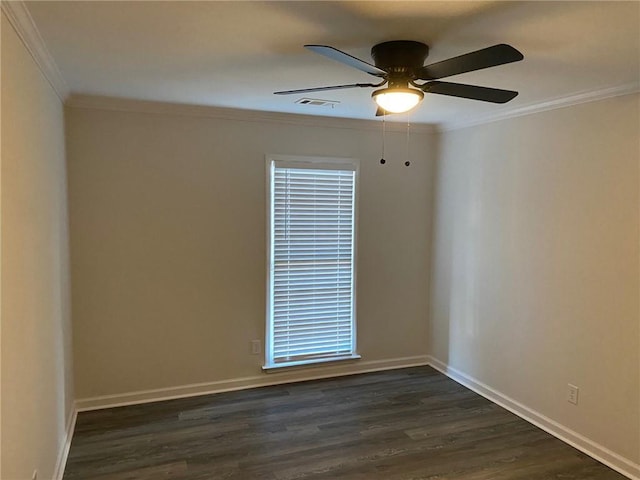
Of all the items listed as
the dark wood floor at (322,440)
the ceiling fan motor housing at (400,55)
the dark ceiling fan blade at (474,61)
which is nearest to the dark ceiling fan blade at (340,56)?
the ceiling fan motor housing at (400,55)

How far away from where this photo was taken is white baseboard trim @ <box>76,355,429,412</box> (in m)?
3.65

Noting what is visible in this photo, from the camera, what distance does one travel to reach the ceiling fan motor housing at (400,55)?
6.97ft

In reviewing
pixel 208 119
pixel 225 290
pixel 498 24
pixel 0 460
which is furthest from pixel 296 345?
pixel 498 24

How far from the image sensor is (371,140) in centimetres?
430

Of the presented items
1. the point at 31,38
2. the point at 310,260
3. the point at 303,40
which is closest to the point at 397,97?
the point at 303,40

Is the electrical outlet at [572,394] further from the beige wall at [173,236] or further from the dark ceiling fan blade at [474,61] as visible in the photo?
the dark ceiling fan blade at [474,61]

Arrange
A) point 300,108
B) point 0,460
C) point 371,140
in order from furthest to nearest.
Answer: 1. point 371,140
2. point 300,108
3. point 0,460

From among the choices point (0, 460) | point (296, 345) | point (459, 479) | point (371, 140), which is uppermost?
point (371, 140)

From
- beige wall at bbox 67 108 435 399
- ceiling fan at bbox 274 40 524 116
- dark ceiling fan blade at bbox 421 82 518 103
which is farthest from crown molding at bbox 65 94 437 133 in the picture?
dark ceiling fan blade at bbox 421 82 518 103

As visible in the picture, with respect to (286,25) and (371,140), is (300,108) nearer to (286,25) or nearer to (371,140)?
(371,140)

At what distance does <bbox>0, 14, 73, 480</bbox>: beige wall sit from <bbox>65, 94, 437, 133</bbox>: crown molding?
47cm

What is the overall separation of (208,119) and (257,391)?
229cm

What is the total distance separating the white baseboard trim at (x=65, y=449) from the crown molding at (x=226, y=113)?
7.36 feet

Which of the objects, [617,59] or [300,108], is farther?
[300,108]
